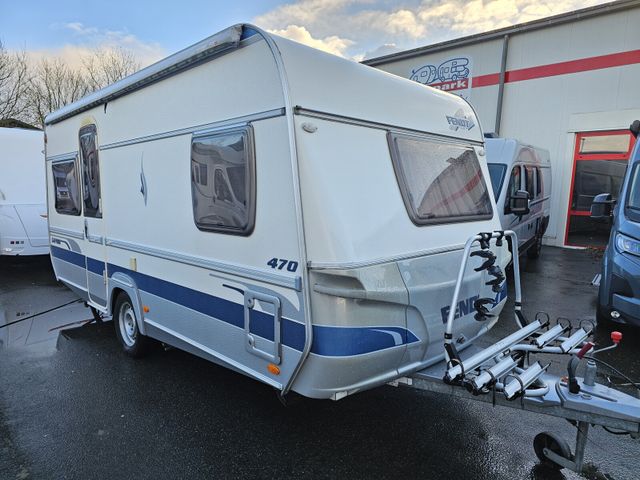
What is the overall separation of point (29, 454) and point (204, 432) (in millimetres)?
1146

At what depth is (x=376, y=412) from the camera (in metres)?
3.53

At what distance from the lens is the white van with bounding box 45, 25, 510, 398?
96.2 inches

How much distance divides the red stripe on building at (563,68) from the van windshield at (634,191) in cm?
716

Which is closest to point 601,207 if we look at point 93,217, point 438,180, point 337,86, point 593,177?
point 438,180

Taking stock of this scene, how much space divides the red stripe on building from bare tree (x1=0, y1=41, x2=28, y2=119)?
64.3 ft

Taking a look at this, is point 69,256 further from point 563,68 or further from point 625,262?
point 563,68

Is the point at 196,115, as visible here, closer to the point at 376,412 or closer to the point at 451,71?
the point at 376,412

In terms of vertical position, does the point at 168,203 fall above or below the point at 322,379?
above

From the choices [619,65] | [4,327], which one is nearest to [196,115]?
[4,327]

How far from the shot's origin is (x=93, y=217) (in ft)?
15.9

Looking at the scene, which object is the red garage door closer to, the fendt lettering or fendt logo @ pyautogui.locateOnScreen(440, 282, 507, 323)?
fendt logo @ pyautogui.locateOnScreen(440, 282, 507, 323)

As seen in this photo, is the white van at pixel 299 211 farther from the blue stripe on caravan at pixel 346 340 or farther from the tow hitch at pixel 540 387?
the tow hitch at pixel 540 387

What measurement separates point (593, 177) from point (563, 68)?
288 cm

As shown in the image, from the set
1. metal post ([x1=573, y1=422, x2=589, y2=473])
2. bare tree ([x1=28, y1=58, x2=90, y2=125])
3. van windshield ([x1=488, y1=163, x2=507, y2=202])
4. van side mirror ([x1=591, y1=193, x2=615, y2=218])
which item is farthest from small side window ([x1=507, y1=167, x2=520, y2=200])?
bare tree ([x1=28, y1=58, x2=90, y2=125])
